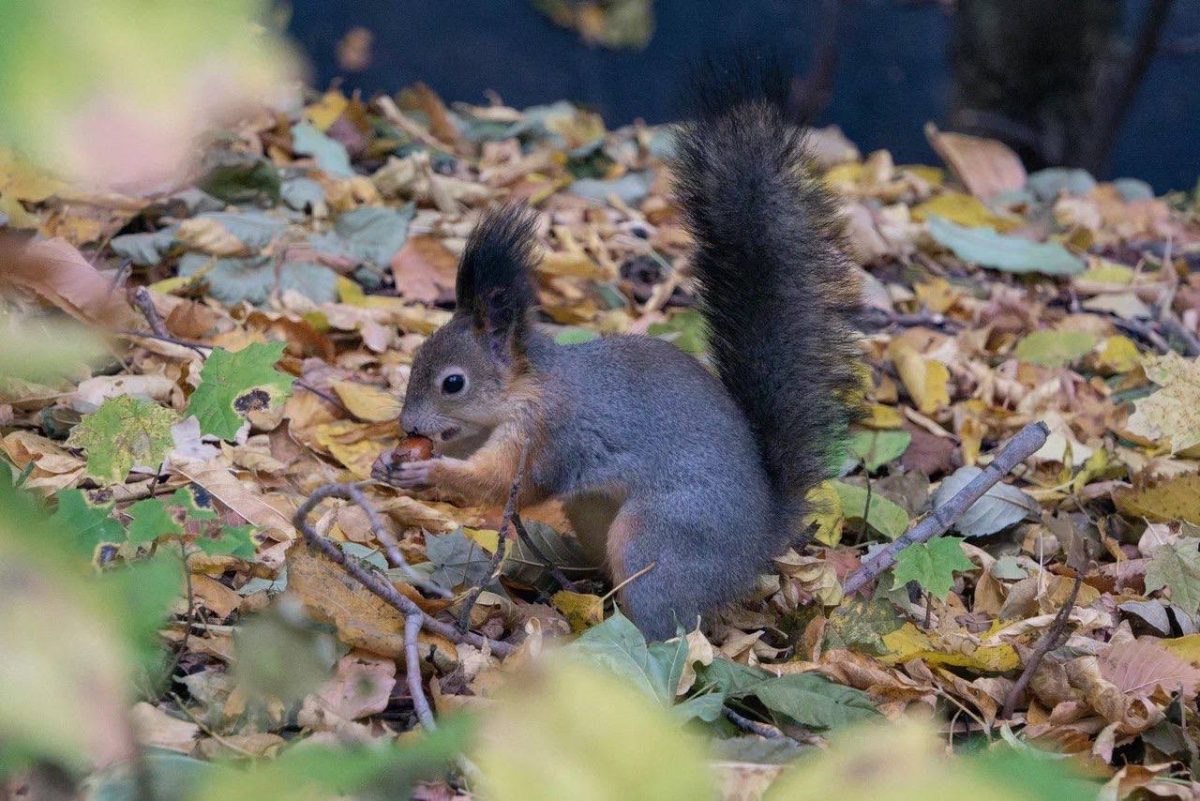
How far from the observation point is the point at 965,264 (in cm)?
305

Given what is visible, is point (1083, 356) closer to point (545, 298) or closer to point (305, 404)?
point (545, 298)

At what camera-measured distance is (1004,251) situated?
2.97 meters

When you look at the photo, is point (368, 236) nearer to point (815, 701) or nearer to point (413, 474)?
point (413, 474)

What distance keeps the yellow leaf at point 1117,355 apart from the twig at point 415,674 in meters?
1.73

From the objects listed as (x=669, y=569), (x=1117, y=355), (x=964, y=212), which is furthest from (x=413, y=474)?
(x=964, y=212)

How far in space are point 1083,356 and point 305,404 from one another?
1619 mm

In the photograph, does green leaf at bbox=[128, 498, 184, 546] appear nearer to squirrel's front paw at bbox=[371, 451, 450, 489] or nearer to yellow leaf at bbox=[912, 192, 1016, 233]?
squirrel's front paw at bbox=[371, 451, 450, 489]

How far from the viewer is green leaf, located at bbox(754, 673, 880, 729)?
1290 millimetres

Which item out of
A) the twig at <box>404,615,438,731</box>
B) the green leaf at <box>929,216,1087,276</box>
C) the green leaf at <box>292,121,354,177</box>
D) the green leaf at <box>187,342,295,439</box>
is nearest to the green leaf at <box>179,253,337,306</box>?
the green leaf at <box>292,121,354,177</box>

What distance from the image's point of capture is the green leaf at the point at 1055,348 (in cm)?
244

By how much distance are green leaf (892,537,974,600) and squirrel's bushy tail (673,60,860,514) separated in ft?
0.63

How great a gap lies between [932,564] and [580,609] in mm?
454

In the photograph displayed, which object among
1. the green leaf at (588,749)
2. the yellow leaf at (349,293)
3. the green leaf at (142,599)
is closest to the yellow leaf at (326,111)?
the yellow leaf at (349,293)

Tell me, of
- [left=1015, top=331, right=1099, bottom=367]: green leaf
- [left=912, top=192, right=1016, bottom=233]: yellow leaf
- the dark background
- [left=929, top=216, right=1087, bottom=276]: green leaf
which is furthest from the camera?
the dark background
